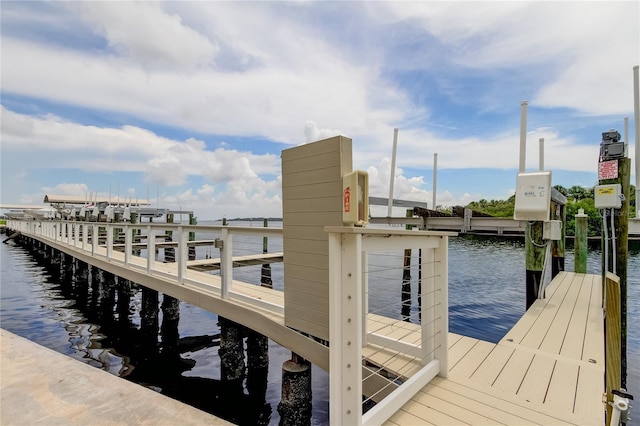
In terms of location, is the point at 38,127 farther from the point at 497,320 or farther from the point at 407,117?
the point at 497,320

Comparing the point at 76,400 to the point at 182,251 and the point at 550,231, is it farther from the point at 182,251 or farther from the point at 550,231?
the point at 550,231

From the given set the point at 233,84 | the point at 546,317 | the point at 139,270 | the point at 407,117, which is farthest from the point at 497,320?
the point at 233,84

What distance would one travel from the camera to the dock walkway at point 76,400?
232cm

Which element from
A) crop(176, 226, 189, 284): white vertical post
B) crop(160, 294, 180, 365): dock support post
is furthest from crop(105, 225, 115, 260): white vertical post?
crop(176, 226, 189, 284): white vertical post

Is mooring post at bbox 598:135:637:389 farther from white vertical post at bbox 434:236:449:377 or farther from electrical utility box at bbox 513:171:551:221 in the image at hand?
white vertical post at bbox 434:236:449:377

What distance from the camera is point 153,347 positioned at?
246 inches

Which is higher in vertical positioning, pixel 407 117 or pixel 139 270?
pixel 407 117

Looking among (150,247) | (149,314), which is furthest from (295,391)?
(149,314)

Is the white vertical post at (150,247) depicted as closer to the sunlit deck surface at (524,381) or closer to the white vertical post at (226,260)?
the white vertical post at (226,260)

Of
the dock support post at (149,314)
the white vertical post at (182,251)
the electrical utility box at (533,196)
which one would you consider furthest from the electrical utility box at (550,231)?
the dock support post at (149,314)

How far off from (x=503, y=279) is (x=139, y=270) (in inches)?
465

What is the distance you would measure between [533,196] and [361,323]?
3773 millimetres

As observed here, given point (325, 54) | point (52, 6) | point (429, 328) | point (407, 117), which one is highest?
point (52, 6)

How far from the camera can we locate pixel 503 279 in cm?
1178
